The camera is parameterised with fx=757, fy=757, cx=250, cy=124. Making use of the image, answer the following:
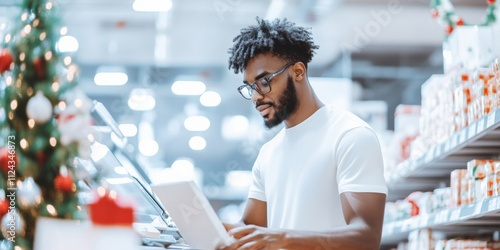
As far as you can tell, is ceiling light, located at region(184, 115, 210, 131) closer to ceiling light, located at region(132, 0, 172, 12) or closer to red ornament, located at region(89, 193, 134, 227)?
ceiling light, located at region(132, 0, 172, 12)

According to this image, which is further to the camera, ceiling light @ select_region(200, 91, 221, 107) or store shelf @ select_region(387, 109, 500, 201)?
ceiling light @ select_region(200, 91, 221, 107)

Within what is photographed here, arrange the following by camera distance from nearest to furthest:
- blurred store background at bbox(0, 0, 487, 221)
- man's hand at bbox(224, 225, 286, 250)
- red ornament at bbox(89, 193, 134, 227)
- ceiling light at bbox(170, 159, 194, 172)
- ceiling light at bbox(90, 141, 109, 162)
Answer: red ornament at bbox(89, 193, 134, 227)
man's hand at bbox(224, 225, 286, 250)
ceiling light at bbox(90, 141, 109, 162)
blurred store background at bbox(0, 0, 487, 221)
ceiling light at bbox(170, 159, 194, 172)

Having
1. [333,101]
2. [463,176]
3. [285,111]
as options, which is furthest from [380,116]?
→ [285,111]

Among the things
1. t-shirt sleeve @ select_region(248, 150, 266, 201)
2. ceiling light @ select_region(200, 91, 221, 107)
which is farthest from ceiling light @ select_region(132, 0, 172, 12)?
t-shirt sleeve @ select_region(248, 150, 266, 201)

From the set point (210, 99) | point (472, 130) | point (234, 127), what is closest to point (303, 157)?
point (472, 130)

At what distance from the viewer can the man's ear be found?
9.42 feet

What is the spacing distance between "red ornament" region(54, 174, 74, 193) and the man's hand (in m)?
0.61

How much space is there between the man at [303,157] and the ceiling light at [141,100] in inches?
327

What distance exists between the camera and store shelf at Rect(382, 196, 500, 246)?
3075mm

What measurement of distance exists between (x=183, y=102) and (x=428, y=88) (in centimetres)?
799

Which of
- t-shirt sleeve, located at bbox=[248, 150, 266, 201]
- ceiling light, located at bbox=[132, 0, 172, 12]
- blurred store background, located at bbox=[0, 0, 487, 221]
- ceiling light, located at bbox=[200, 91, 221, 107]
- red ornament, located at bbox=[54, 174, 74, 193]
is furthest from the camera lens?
ceiling light, located at bbox=[200, 91, 221, 107]

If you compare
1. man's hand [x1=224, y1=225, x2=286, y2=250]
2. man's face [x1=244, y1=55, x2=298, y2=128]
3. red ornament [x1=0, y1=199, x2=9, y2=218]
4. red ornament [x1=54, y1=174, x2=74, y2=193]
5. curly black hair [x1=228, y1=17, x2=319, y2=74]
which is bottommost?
man's hand [x1=224, y1=225, x2=286, y2=250]

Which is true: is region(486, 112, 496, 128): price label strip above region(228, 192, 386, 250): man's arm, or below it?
above

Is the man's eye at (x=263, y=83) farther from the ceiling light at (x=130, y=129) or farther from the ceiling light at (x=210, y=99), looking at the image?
the ceiling light at (x=130, y=129)
